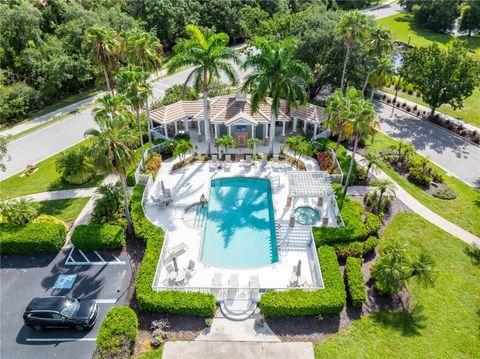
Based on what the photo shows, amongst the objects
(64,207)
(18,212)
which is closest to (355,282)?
(64,207)

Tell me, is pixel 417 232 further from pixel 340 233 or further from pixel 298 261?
pixel 298 261

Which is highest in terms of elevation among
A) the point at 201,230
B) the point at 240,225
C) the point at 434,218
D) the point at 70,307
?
the point at 70,307

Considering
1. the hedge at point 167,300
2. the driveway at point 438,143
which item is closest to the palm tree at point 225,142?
the hedge at point 167,300

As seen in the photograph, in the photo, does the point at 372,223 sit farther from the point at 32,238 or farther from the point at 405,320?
the point at 32,238

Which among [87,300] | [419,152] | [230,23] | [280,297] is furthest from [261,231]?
[230,23]

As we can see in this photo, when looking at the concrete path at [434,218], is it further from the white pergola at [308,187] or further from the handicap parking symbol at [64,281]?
the handicap parking symbol at [64,281]

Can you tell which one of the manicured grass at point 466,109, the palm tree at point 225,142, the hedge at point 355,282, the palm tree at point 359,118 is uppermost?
the palm tree at point 359,118
